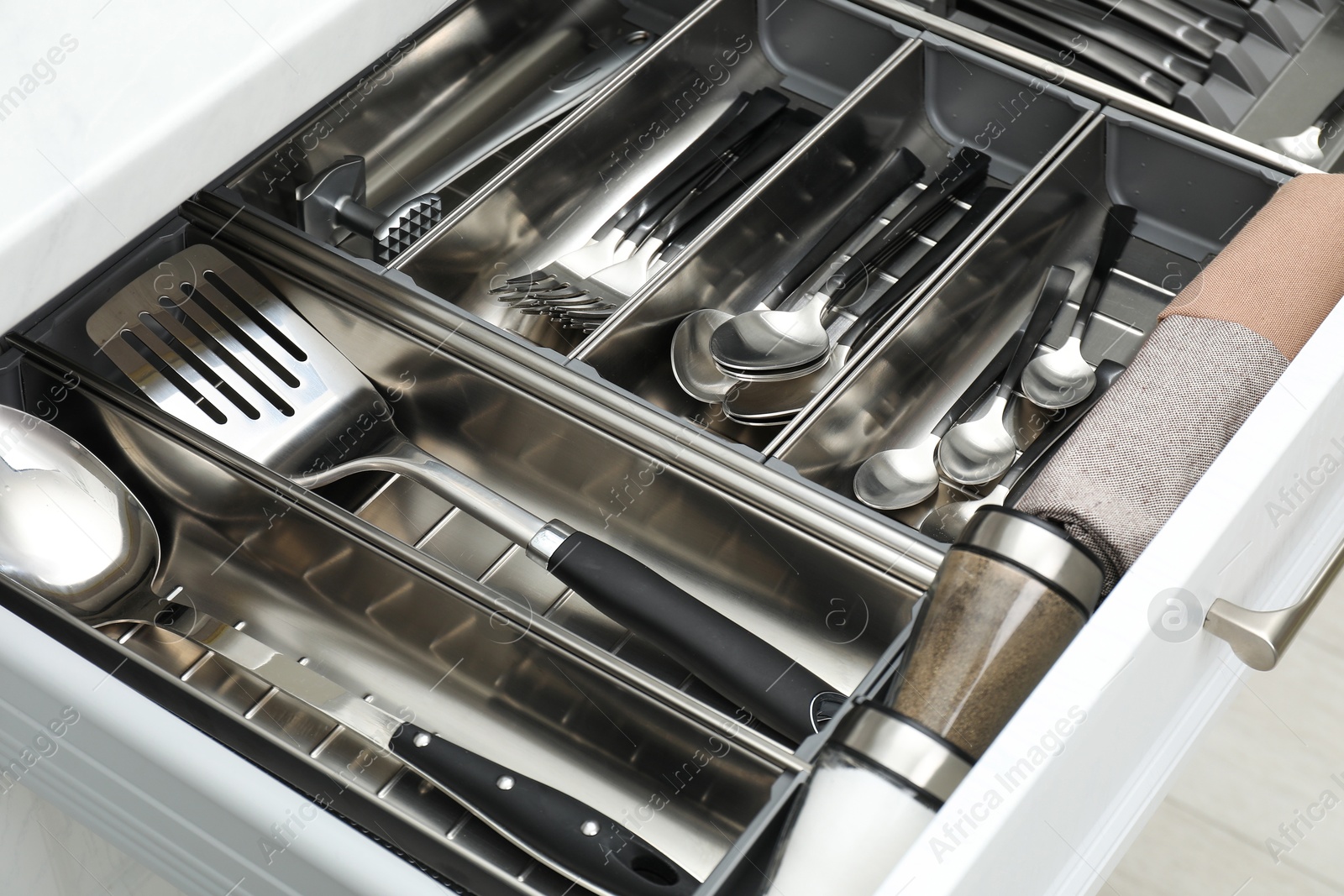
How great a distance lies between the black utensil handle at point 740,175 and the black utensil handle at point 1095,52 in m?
0.20

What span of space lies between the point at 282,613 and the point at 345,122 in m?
0.44

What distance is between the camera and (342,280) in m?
0.88

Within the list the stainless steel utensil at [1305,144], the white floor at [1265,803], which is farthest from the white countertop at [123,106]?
the white floor at [1265,803]

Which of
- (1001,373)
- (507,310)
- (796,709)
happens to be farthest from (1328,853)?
(507,310)

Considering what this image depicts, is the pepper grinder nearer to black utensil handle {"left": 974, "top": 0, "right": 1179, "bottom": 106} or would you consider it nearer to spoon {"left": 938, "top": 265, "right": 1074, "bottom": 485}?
spoon {"left": 938, "top": 265, "right": 1074, "bottom": 485}

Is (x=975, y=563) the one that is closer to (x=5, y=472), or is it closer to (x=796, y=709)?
(x=796, y=709)

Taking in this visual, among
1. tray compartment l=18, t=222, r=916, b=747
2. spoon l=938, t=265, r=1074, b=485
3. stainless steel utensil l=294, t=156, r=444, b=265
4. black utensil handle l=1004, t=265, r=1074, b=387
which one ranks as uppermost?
black utensil handle l=1004, t=265, r=1074, b=387

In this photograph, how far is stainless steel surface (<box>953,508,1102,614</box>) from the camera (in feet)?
2.01

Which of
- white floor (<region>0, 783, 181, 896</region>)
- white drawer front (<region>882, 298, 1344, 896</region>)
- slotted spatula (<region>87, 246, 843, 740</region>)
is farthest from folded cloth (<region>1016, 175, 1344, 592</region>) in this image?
white floor (<region>0, 783, 181, 896</region>)

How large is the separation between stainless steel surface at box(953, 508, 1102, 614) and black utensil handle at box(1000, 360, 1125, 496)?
0.19 metres

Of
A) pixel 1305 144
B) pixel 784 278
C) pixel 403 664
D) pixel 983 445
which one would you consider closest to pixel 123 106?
pixel 403 664

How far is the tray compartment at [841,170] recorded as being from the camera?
37.8 inches

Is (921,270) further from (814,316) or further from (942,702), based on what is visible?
(942,702)

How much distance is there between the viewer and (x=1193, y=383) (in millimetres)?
722
